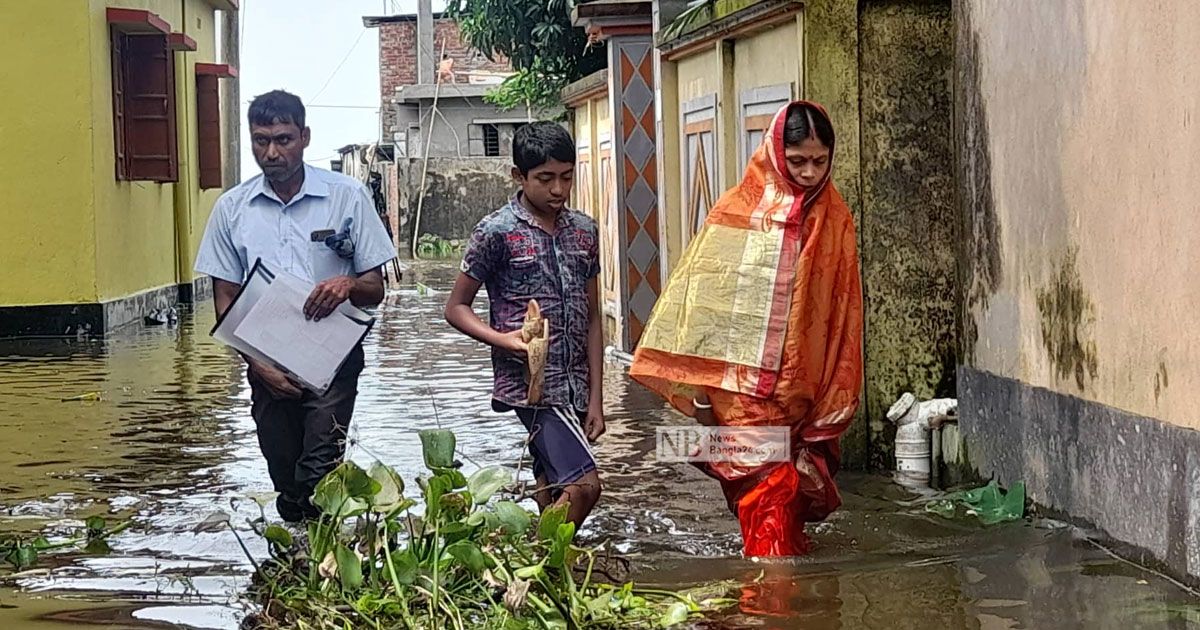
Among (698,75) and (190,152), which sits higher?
(190,152)

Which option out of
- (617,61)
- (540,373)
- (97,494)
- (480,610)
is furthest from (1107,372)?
(617,61)

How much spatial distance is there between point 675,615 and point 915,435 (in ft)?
12.2

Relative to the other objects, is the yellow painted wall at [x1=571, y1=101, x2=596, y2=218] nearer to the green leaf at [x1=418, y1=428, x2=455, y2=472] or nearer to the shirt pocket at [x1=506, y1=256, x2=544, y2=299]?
the shirt pocket at [x1=506, y1=256, x2=544, y2=299]

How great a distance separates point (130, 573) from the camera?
6.03 meters

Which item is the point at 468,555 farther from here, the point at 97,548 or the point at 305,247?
the point at 97,548

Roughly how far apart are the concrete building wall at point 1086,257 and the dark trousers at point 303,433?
8.89 feet

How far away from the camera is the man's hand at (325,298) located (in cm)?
616

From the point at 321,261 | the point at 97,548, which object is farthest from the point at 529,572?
the point at 97,548

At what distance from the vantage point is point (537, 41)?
2092 cm

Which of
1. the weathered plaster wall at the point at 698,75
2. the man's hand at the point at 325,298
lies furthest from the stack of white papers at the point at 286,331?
the weathered plaster wall at the point at 698,75

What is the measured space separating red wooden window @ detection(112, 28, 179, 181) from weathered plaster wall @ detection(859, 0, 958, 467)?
35.8 feet

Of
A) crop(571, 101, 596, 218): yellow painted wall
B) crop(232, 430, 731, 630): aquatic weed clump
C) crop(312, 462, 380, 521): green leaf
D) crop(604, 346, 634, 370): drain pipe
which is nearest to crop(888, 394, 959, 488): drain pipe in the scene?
crop(232, 430, 731, 630): aquatic weed clump

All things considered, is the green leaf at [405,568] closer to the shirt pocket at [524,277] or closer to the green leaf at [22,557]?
the shirt pocket at [524,277]

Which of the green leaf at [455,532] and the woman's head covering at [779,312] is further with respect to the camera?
the woman's head covering at [779,312]
